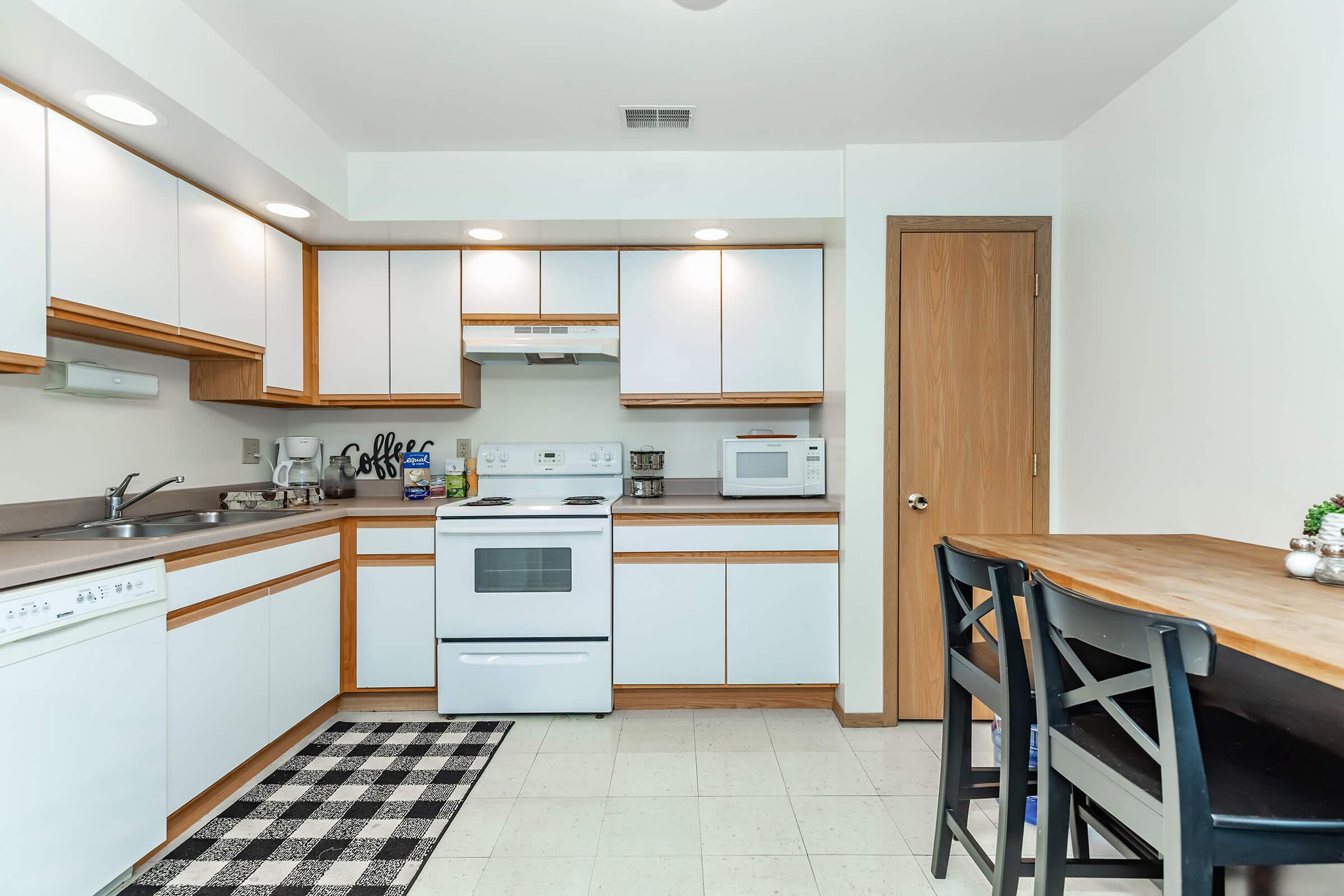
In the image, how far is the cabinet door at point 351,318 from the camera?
3.10m

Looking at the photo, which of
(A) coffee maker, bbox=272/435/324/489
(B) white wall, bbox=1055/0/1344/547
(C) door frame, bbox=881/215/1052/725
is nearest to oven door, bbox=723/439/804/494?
(C) door frame, bbox=881/215/1052/725

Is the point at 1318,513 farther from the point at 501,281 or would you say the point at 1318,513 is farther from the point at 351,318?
the point at 351,318

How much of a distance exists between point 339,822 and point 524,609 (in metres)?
1.00

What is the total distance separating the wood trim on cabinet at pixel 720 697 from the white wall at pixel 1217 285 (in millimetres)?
1310

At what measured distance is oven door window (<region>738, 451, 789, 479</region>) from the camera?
3.07m

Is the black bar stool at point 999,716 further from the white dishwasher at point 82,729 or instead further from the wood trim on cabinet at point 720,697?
the white dishwasher at point 82,729

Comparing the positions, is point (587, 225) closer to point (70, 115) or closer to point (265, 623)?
point (70, 115)

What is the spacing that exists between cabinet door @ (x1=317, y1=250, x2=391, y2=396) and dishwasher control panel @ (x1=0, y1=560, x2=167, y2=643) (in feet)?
4.82

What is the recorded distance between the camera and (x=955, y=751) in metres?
1.68

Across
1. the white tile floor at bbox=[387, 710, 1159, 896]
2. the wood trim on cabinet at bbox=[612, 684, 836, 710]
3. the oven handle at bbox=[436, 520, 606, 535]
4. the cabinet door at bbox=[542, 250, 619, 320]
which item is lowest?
the white tile floor at bbox=[387, 710, 1159, 896]

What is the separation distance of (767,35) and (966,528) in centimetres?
198

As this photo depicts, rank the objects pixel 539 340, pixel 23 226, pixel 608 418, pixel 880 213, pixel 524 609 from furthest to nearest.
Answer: pixel 608 418 → pixel 539 340 → pixel 524 609 → pixel 880 213 → pixel 23 226

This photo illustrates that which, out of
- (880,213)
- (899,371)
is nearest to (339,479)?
(899,371)

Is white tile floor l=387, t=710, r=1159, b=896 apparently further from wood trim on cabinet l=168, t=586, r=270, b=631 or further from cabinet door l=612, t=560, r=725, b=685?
wood trim on cabinet l=168, t=586, r=270, b=631
